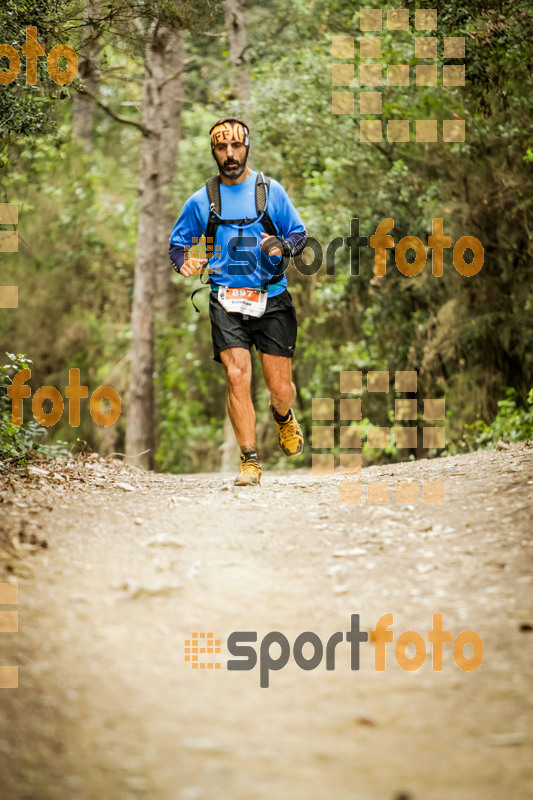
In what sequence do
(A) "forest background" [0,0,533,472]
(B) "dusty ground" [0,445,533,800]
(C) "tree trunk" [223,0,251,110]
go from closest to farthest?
(B) "dusty ground" [0,445,533,800]
(A) "forest background" [0,0,533,472]
(C) "tree trunk" [223,0,251,110]

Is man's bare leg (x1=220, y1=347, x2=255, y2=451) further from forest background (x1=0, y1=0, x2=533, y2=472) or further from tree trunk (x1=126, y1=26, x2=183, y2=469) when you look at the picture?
tree trunk (x1=126, y1=26, x2=183, y2=469)

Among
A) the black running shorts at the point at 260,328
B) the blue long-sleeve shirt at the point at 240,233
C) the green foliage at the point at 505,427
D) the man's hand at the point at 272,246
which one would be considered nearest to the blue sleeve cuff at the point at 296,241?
the blue long-sleeve shirt at the point at 240,233

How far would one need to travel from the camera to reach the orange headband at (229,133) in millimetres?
5914

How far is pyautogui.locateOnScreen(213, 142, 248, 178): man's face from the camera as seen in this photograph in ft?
19.3

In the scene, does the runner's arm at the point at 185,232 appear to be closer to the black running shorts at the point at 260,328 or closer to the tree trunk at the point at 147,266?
the black running shorts at the point at 260,328

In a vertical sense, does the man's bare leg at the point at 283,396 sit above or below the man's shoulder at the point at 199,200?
below

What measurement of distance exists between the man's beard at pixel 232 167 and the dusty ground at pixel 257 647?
98.4 inches

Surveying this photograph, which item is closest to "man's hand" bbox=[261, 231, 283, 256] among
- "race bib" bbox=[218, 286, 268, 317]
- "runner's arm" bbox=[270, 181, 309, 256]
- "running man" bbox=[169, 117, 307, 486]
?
"running man" bbox=[169, 117, 307, 486]

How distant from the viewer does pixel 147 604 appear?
126 inches

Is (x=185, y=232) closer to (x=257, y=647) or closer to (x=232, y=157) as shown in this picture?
(x=232, y=157)

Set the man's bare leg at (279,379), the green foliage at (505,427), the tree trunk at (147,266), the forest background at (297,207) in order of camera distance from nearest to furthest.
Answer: the man's bare leg at (279,379)
the forest background at (297,207)
the green foliage at (505,427)
the tree trunk at (147,266)

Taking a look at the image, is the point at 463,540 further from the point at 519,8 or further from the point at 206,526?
the point at 519,8

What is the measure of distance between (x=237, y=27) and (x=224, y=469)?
6.98 metres

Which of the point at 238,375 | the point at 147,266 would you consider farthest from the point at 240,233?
the point at 147,266
